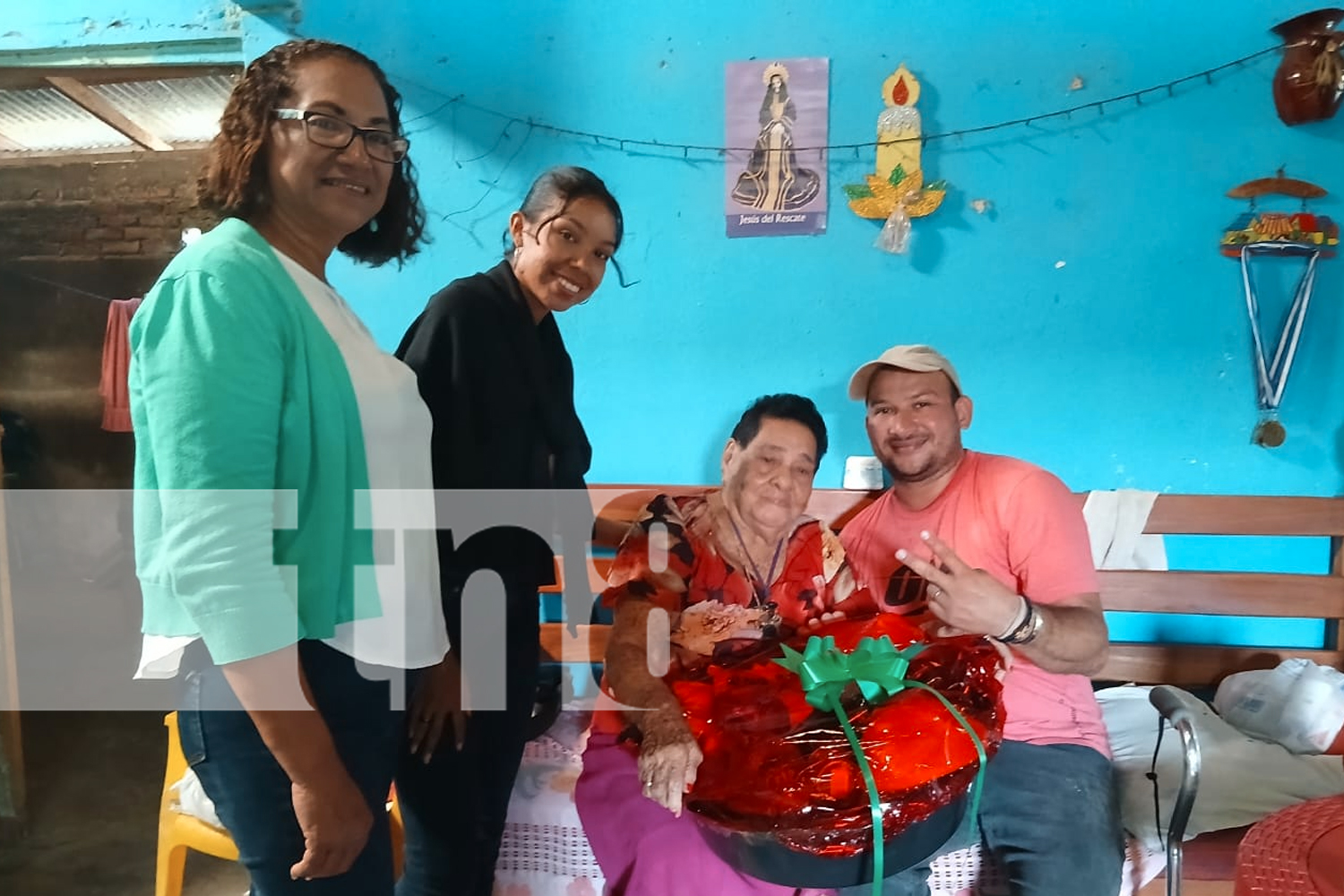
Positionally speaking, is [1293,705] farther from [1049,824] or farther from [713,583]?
[713,583]

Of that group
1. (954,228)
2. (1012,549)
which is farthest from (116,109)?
(1012,549)

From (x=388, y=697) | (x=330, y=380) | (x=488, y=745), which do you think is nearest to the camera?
(x=330, y=380)

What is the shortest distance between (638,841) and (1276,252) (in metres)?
0.99

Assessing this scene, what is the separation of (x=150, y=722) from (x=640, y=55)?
0.90m

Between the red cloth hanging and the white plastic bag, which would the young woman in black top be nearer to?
the red cloth hanging

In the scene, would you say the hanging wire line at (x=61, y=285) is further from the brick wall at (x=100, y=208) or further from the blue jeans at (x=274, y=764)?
the blue jeans at (x=274, y=764)

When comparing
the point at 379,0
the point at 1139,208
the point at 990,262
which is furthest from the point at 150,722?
the point at 1139,208

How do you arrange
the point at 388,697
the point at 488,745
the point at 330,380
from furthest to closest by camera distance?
the point at 488,745, the point at 388,697, the point at 330,380

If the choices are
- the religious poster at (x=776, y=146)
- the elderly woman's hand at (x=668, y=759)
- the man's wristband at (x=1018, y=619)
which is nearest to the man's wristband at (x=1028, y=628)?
the man's wristband at (x=1018, y=619)

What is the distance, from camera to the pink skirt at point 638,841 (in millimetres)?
844

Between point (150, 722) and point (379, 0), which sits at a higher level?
point (379, 0)

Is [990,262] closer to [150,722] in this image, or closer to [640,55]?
[640,55]

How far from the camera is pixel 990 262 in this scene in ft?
3.10

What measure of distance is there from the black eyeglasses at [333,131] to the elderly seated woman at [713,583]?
0.47m
